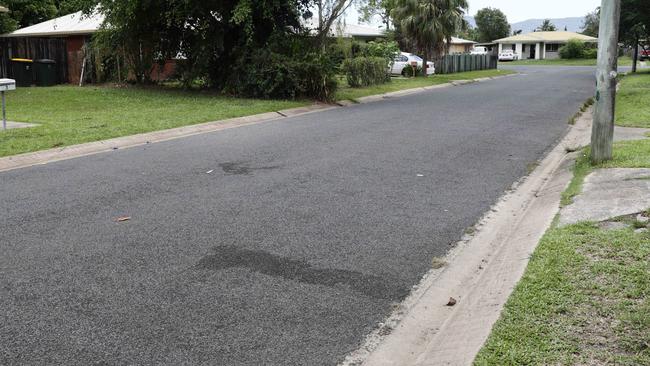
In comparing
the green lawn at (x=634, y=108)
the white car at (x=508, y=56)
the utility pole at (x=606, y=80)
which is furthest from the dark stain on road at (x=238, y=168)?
the white car at (x=508, y=56)

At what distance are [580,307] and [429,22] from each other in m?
36.6

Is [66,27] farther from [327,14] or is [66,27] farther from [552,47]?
[552,47]

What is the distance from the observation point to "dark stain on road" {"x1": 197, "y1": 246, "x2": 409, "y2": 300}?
4964 mm

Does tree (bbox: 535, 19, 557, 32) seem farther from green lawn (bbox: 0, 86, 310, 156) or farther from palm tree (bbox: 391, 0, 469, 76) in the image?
green lawn (bbox: 0, 86, 310, 156)

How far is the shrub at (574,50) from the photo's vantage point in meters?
77.9

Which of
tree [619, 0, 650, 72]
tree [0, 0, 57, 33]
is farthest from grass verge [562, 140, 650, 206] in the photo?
tree [0, 0, 57, 33]

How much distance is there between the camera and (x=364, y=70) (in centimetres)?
2734

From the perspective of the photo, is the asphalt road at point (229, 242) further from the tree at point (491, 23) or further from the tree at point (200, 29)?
the tree at point (491, 23)

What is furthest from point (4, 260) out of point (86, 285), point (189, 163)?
point (189, 163)

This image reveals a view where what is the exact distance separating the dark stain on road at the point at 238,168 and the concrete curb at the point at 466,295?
11.7 ft

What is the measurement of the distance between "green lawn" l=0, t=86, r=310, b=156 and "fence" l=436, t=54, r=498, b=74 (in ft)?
83.3

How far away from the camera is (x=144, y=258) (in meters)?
5.57

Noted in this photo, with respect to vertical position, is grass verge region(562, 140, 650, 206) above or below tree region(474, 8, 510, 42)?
below

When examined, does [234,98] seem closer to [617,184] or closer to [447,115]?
[447,115]
